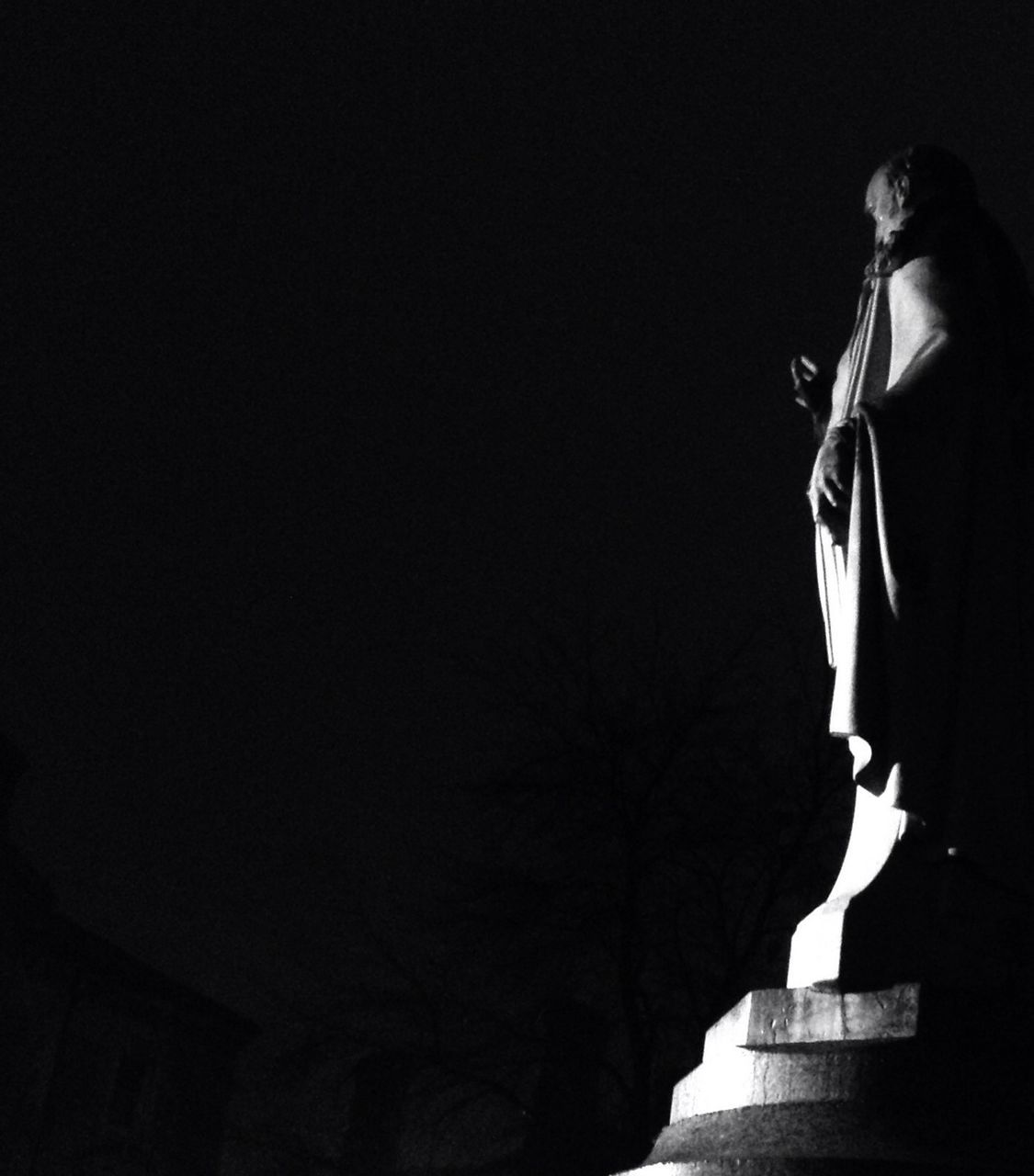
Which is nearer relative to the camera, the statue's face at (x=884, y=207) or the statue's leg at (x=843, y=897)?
the statue's leg at (x=843, y=897)

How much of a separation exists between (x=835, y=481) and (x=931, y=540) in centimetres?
31

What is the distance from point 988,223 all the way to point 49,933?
31.2m

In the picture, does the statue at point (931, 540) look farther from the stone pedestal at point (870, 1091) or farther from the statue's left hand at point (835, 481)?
the stone pedestal at point (870, 1091)

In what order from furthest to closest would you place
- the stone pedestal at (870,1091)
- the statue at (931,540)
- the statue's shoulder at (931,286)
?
the statue's shoulder at (931,286) → the statue at (931,540) → the stone pedestal at (870,1091)

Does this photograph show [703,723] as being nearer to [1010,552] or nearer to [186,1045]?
[1010,552]

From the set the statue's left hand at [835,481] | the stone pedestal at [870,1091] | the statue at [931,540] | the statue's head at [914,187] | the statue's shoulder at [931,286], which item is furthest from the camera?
the statue's head at [914,187]

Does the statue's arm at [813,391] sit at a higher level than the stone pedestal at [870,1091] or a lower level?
higher

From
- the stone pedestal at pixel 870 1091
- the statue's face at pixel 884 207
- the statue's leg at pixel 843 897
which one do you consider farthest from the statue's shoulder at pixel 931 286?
the stone pedestal at pixel 870 1091

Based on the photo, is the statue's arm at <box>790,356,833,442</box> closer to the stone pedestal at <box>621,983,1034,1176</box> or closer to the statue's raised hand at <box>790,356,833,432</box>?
the statue's raised hand at <box>790,356,833,432</box>

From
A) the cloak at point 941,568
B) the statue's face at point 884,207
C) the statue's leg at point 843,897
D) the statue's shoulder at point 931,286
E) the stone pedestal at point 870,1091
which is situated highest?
the statue's face at point 884,207

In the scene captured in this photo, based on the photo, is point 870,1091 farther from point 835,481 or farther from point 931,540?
point 835,481

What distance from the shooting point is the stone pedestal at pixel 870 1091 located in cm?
370

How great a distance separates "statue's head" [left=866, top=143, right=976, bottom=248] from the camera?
539cm

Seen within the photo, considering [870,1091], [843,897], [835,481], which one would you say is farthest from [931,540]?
[870,1091]
